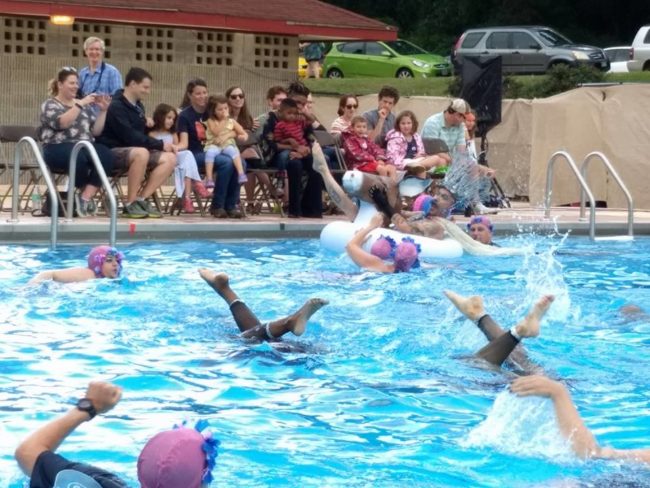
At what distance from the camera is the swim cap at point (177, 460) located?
4.20 m

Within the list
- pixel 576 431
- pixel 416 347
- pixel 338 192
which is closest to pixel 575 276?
pixel 338 192

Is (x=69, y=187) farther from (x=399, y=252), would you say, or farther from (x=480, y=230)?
(x=480, y=230)

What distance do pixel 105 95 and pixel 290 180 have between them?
2.50 metres

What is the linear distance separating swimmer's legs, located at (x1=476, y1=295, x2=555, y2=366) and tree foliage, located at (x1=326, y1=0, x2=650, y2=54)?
36408 mm

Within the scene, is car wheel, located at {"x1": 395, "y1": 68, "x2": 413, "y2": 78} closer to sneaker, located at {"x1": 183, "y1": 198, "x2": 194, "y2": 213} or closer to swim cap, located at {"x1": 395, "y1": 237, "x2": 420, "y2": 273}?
sneaker, located at {"x1": 183, "y1": 198, "x2": 194, "y2": 213}

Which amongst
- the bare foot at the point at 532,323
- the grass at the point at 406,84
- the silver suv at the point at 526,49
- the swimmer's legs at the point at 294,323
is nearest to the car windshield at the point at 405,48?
the silver suv at the point at 526,49

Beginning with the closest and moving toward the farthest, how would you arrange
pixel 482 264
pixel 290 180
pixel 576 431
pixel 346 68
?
pixel 576 431 < pixel 482 264 < pixel 290 180 < pixel 346 68

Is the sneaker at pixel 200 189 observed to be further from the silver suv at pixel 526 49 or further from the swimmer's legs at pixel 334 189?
the silver suv at pixel 526 49

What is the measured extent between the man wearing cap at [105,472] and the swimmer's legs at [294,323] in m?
3.46

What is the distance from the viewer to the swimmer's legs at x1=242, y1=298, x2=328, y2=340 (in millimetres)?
8211

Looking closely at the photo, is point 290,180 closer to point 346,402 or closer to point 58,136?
point 58,136

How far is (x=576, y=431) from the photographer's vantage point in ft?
19.1

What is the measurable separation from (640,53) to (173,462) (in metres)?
32.1

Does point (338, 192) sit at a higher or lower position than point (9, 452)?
higher
